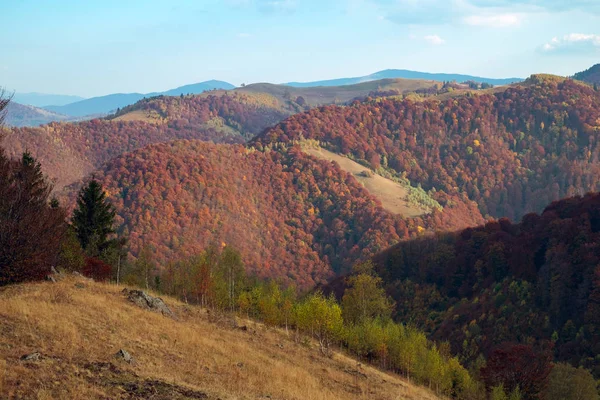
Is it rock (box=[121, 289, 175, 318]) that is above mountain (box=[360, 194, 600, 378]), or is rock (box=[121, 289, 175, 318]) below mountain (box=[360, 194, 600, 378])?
above

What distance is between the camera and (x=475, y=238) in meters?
130

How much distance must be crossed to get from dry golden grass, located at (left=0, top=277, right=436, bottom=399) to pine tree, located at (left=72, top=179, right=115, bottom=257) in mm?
22619

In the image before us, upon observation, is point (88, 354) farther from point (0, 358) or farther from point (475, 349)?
point (475, 349)

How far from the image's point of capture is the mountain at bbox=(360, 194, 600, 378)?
85312 millimetres

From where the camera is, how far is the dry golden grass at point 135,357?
1806 cm

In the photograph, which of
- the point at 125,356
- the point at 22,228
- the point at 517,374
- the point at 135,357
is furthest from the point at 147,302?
the point at 517,374

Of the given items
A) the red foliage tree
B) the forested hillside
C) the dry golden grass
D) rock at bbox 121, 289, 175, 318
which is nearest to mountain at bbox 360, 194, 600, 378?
the forested hillside

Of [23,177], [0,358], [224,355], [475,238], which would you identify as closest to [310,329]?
[224,355]

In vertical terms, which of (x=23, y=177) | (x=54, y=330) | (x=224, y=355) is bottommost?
(x=224, y=355)

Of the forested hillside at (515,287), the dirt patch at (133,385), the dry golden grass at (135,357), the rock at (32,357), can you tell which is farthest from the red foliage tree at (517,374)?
the rock at (32,357)

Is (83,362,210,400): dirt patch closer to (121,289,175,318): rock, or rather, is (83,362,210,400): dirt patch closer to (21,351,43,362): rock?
(21,351,43,362): rock

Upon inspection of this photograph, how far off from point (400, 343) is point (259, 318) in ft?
55.5

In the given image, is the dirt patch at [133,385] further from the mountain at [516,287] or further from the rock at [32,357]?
the mountain at [516,287]

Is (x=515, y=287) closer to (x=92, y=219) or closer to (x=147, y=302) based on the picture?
(x=92, y=219)
